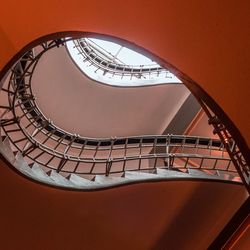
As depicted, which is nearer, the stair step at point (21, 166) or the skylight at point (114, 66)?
the stair step at point (21, 166)

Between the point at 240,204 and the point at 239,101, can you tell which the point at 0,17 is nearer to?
the point at 239,101

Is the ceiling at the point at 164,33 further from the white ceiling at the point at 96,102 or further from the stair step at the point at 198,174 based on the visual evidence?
the white ceiling at the point at 96,102

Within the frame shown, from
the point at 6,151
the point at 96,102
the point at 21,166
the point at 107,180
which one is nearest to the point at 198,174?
the point at 107,180

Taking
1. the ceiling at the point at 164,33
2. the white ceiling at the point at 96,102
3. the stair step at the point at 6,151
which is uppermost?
the ceiling at the point at 164,33

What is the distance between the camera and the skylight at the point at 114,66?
9172mm

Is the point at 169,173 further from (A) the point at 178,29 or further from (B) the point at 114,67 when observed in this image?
(B) the point at 114,67

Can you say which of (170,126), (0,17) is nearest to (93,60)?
(170,126)

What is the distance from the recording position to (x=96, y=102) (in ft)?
31.2

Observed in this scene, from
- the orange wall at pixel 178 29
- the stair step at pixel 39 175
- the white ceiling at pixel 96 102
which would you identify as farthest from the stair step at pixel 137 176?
the white ceiling at pixel 96 102

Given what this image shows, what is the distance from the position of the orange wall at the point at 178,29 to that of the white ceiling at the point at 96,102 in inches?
245

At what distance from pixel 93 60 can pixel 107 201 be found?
5395mm

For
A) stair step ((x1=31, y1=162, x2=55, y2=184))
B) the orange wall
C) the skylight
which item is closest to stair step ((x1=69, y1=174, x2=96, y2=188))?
stair step ((x1=31, y1=162, x2=55, y2=184))

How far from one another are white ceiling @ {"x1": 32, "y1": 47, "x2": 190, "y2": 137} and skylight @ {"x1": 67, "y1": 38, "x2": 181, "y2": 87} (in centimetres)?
16

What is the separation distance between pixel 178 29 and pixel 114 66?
7.64 m
